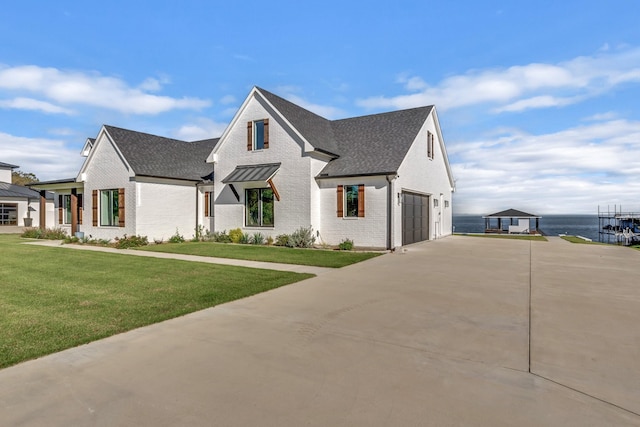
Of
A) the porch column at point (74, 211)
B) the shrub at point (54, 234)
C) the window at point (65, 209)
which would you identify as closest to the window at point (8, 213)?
the window at point (65, 209)

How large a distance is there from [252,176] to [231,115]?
16.1 feet

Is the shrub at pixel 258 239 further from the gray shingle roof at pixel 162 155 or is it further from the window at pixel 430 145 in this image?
the window at pixel 430 145

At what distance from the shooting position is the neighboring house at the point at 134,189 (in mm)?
19531

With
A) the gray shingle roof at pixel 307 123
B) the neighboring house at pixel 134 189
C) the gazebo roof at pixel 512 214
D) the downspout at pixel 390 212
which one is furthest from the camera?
the gazebo roof at pixel 512 214

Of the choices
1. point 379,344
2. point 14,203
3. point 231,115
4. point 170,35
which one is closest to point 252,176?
point 231,115

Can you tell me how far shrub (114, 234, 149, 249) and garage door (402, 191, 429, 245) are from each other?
14657mm

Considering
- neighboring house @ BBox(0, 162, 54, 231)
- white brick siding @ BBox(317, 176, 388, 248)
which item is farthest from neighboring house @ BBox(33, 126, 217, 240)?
neighboring house @ BBox(0, 162, 54, 231)

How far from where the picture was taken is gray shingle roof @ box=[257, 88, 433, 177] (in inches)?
698

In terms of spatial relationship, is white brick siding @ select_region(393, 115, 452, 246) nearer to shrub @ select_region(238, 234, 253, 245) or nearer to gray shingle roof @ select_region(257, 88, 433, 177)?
gray shingle roof @ select_region(257, 88, 433, 177)

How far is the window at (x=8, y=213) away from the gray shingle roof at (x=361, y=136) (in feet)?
112

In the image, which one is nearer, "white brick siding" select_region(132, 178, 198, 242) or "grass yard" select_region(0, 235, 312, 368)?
"grass yard" select_region(0, 235, 312, 368)

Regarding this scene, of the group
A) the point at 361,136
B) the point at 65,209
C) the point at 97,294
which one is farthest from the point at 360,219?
the point at 65,209

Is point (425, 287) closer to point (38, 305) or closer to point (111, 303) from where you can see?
point (111, 303)

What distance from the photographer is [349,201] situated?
17.8 metres
